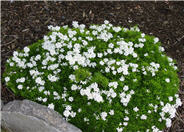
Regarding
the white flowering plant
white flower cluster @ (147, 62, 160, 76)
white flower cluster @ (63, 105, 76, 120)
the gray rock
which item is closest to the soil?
the white flowering plant

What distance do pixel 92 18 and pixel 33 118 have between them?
11.4 ft

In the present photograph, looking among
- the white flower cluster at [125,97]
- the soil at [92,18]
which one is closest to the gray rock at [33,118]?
the white flower cluster at [125,97]

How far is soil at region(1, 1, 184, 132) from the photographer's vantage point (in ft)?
20.4

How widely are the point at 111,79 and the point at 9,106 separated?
1.90 m

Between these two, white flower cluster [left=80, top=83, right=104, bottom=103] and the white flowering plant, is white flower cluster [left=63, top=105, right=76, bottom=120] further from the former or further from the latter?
white flower cluster [left=80, top=83, right=104, bottom=103]

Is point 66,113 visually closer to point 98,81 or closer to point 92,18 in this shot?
point 98,81

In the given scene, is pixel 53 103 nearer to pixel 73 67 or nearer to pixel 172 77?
pixel 73 67

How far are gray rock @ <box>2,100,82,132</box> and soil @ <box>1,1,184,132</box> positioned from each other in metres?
1.92

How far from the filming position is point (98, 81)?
4543mm

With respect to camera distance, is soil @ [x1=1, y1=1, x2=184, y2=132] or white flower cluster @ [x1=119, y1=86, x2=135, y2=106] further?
soil @ [x1=1, y1=1, x2=184, y2=132]

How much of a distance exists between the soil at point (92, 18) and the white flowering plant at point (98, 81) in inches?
46.6

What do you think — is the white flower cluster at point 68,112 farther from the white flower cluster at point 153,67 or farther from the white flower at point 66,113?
the white flower cluster at point 153,67

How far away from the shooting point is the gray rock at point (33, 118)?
13.6 feet

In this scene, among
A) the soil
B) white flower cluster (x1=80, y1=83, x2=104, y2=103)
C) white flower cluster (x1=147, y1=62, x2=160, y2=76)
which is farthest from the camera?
the soil
